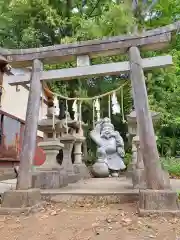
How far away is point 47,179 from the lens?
6.22 m

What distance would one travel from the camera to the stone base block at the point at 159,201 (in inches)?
165

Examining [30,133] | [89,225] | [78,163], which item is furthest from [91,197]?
[78,163]

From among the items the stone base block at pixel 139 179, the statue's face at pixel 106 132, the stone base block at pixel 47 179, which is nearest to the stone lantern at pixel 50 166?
the stone base block at pixel 47 179

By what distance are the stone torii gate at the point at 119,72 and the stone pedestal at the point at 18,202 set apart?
31 mm

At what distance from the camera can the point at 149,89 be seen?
13430 millimetres

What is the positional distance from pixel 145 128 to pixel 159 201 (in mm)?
1268

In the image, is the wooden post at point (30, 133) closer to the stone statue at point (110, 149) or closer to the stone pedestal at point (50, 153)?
the stone pedestal at point (50, 153)

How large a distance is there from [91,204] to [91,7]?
1116cm

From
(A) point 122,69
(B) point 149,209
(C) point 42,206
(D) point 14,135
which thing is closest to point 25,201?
(C) point 42,206

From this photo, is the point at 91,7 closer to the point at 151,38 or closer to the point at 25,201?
the point at 151,38

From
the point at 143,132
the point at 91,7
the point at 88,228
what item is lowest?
the point at 88,228

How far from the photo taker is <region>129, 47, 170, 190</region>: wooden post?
4453mm

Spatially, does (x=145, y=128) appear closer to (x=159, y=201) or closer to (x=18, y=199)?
(x=159, y=201)

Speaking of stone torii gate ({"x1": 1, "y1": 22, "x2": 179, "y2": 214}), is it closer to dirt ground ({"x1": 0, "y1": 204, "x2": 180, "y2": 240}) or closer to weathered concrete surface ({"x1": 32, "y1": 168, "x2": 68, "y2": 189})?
dirt ground ({"x1": 0, "y1": 204, "x2": 180, "y2": 240})
